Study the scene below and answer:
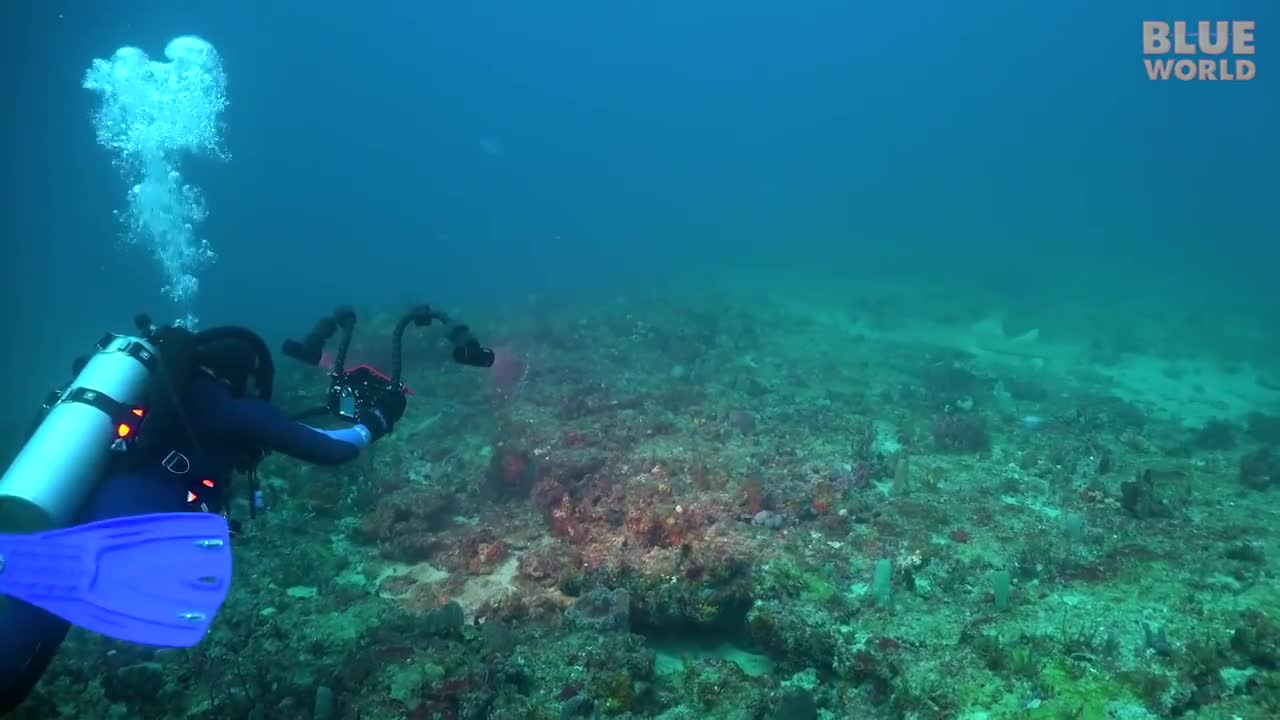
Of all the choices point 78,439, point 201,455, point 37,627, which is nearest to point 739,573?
point 201,455

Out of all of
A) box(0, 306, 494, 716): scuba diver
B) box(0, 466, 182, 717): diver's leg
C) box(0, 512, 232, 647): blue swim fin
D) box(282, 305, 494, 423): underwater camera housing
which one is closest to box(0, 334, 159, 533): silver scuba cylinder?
box(0, 306, 494, 716): scuba diver

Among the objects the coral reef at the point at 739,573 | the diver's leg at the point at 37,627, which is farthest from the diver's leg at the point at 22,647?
the coral reef at the point at 739,573

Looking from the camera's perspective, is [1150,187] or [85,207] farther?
[1150,187]

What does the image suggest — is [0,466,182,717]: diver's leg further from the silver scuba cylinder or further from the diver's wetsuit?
the silver scuba cylinder

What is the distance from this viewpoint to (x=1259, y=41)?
12131 centimetres

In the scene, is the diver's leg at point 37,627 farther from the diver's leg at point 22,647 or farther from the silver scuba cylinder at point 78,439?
the silver scuba cylinder at point 78,439

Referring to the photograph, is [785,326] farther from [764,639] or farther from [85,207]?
[85,207]

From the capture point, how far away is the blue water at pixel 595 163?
43438 mm

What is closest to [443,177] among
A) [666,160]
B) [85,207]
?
[666,160]

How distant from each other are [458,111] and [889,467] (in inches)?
6690

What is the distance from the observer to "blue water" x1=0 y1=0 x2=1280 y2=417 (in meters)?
43.4

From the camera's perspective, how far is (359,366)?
18.4 feet

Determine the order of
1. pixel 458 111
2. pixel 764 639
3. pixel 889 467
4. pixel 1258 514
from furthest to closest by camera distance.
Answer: pixel 458 111 → pixel 889 467 → pixel 1258 514 → pixel 764 639

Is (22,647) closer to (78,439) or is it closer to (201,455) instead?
(78,439)
